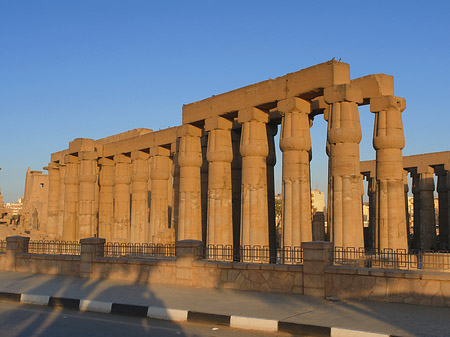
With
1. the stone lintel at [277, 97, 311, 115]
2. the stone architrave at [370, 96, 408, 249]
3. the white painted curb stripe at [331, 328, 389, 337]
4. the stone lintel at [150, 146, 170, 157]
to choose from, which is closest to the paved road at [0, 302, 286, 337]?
the white painted curb stripe at [331, 328, 389, 337]

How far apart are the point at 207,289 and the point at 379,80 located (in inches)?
412

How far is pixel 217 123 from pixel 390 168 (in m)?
7.86

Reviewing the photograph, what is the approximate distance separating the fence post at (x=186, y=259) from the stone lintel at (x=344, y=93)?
25.1ft

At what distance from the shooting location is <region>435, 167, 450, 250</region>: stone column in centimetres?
3534

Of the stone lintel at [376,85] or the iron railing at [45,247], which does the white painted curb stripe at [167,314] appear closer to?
the iron railing at [45,247]

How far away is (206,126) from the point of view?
23.3 meters

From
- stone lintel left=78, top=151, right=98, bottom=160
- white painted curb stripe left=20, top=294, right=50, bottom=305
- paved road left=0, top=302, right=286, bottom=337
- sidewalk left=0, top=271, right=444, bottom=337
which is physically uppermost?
stone lintel left=78, top=151, right=98, bottom=160

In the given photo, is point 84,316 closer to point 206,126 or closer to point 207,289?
point 207,289

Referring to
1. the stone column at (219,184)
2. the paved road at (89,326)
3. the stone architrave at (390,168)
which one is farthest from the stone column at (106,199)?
the paved road at (89,326)

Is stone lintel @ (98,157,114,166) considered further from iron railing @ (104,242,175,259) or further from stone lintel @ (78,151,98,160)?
iron railing @ (104,242,175,259)

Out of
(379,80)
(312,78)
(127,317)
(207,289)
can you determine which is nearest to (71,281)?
(207,289)

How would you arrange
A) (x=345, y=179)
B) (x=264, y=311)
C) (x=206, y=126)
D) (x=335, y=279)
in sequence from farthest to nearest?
1. (x=206, y=126)
2. (x=345, y=179)
3. (x=335, y=279)
4. (x=264, y=311)

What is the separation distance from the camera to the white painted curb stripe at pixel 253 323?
872cm

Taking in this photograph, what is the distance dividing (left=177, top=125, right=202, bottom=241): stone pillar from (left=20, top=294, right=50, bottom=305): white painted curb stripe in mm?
12135
